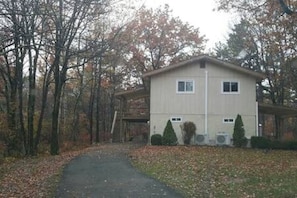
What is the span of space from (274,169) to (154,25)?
1139 inches

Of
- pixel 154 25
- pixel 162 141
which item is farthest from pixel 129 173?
pixel 154 25

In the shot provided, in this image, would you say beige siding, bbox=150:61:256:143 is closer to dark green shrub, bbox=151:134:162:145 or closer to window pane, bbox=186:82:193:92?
window pane, bbox=186:82:193:92

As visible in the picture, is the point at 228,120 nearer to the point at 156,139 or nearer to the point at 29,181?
the point at 156,139

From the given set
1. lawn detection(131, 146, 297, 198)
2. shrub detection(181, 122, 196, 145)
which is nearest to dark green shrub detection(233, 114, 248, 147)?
shrub detection(181, 122, 196, 145)

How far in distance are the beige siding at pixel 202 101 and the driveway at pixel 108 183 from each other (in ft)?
39.3

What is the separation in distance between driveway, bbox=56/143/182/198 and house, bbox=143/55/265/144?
12.0 meters

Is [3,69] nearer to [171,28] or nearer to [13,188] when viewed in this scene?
[13,188]

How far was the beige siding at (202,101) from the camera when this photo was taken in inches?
1121

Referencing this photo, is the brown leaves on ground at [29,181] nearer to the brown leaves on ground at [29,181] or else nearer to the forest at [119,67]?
the brown leaves on ground at [29,181]

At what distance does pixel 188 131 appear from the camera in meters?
28.0

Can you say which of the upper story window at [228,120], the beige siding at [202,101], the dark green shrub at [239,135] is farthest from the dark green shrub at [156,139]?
the dark green shrub at [239,135]

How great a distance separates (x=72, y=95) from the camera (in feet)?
164

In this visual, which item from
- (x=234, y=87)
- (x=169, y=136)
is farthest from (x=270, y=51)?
(x=169, y=136)

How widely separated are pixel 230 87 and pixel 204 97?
1968 millimetres
